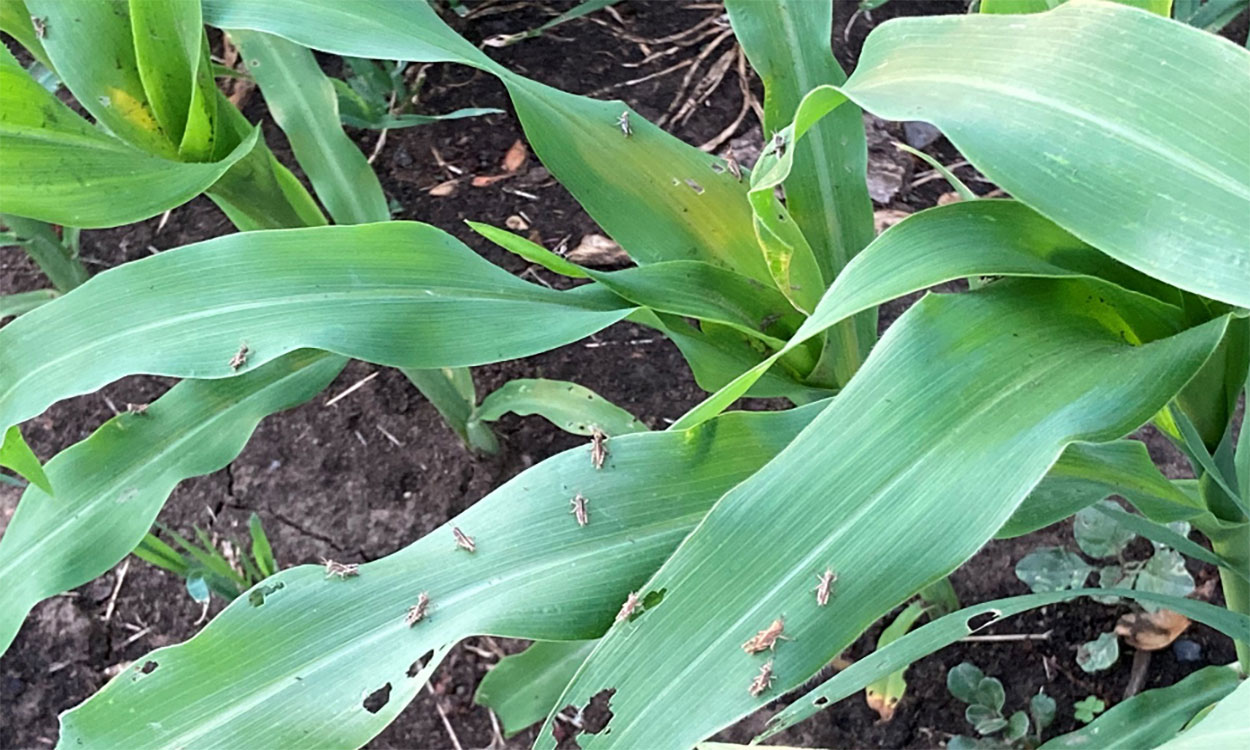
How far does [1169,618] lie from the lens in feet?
2.92

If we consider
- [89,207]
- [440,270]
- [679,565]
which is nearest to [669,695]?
[679,565]

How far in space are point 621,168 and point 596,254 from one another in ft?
1.65

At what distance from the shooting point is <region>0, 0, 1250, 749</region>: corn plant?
0.47 metres

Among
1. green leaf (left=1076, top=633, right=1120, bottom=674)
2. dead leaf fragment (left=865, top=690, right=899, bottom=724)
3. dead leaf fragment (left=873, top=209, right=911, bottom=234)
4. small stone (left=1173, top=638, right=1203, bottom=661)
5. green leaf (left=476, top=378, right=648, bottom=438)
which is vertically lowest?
dead leaf fragment (left=865, top=690, right=899, bottom=724)

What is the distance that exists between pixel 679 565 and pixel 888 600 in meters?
0.11

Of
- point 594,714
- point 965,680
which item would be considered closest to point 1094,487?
point 965,680

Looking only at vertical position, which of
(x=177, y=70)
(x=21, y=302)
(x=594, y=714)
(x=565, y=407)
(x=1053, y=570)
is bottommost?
(x=594, y=714)

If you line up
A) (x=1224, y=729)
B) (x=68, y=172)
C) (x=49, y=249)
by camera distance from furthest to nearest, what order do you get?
(x=49, y=249)
(x=68, y=172)
(x=1224, y=729)

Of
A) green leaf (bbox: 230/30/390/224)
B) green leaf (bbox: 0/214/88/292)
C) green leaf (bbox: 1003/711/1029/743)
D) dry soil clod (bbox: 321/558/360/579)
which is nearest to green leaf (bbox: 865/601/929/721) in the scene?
green leaf (bbox: 1003/711/1029/743)

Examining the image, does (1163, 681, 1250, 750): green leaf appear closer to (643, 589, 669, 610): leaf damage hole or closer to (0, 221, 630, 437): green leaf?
(643, 589, 669, 610): leaf damage hole

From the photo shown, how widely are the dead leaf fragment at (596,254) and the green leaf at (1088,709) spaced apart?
2.37ft

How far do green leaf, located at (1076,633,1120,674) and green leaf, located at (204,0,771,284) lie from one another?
51 centimetres

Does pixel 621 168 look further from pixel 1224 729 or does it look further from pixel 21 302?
pixel 21 302

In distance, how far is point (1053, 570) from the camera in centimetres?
88
